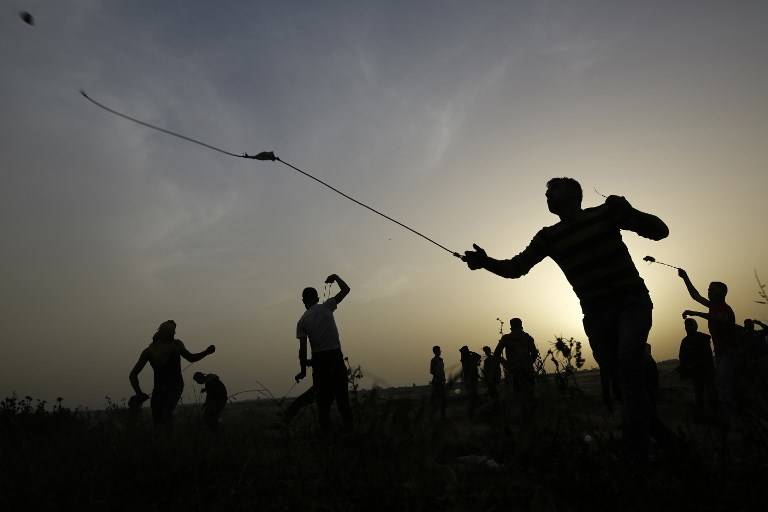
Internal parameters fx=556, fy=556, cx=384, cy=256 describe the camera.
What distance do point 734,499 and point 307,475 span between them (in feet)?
6.90

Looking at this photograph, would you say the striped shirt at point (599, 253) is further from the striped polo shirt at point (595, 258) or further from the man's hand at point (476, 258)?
the man's hand at point (476, 258)

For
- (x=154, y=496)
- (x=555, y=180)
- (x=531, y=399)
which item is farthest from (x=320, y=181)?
(x=531, y=399)

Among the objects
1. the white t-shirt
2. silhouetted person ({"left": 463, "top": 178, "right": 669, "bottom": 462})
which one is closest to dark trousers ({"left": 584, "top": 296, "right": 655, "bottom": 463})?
silhouetted person ({"left": 463, "top": 178, "right": 669, "bottom": 462})

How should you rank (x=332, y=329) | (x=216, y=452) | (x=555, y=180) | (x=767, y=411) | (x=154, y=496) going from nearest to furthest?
1. (x=767, y=411)
2. (x=154, y=496)
3. (x=216, y=452)
4. (x=555, y=180)
5. (x=332, y=329)

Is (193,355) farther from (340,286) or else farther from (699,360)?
(699,360)

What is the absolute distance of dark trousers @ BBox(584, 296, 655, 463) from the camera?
3.22m

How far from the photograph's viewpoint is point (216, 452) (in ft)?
12.0

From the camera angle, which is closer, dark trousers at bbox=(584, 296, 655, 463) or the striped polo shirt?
dark trousers at bbox=(584, 296, 655, 463)

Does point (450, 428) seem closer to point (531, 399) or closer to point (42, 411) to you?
point (531, 399)

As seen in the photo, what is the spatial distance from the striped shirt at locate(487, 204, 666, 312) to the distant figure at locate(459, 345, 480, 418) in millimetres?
1872

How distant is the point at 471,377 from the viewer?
1.69 metres

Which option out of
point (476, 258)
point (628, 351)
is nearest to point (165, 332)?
point (476, 258)

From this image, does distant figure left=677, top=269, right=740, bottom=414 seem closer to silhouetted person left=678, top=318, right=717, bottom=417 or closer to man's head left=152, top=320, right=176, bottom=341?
silhouetted person left=678, top=318, right=717, bottom=417

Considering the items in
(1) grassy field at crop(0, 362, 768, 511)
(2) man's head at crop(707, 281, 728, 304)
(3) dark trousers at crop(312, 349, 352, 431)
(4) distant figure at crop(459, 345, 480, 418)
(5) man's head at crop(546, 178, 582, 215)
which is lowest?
(1) grassy field at crop(0, 362, 768, 511)
